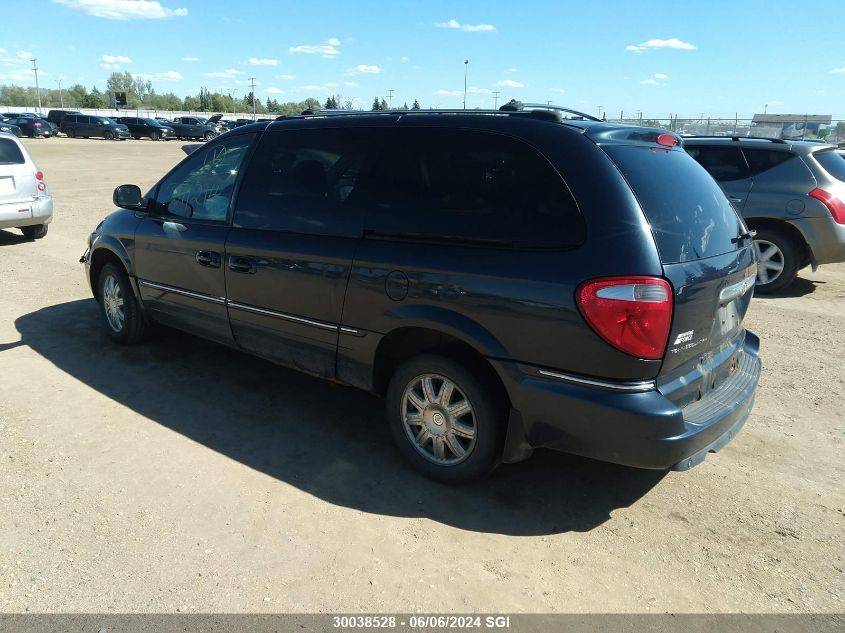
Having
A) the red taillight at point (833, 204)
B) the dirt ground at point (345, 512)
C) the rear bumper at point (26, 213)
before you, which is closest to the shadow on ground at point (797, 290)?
the red taillight at point (833, 204)

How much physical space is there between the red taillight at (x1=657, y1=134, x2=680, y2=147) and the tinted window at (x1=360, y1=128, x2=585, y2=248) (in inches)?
29.8

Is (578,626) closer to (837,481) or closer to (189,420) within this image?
(837,481)

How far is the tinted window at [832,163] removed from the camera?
754cm

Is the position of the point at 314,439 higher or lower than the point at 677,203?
lower

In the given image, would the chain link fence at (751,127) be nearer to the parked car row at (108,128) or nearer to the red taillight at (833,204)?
the red taillight at (833,204)

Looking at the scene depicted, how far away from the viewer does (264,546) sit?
9.60 ft

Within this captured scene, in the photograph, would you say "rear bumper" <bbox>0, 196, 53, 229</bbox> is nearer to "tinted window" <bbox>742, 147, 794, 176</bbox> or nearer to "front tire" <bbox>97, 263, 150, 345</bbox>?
"front tire" <bbox>97, 263, 150, 345</bbox>

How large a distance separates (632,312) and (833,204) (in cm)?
621

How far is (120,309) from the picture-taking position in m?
5.40

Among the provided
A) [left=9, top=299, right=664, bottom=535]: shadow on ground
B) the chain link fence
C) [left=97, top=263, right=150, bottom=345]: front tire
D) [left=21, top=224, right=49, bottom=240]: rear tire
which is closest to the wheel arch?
[left=9, top=299, right=664, bottom=535]: shadow on ground

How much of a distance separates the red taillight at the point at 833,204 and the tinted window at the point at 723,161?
0.86 metres

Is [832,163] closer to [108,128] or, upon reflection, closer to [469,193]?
[469,193]

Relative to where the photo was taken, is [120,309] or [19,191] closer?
[120,309]

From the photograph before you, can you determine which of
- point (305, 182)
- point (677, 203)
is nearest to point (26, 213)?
point (305, 182)
